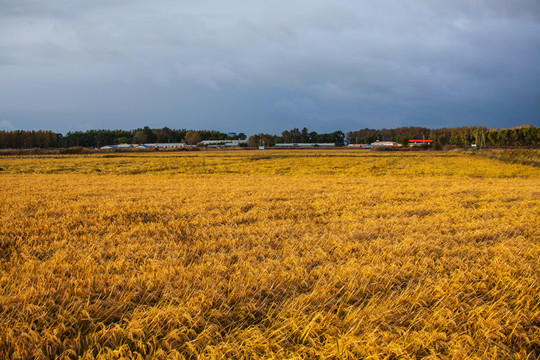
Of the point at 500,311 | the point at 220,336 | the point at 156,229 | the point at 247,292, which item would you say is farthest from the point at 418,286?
the point at 156,229

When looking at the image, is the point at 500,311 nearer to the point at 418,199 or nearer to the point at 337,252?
the point at 337,252

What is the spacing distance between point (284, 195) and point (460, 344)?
33.1 feet

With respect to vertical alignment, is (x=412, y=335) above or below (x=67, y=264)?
below

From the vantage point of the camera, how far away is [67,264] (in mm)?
4801

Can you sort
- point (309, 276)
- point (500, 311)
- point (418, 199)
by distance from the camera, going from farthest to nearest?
point (418, 199) → point (309, 276) → point (500, 311)

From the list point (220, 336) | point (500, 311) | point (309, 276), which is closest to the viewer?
point (220, 336)

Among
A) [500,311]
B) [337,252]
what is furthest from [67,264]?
[500,311]

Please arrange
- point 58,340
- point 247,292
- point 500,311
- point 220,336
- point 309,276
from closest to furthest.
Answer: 1. point 58,340
2. point 220,336
3. point 500,311
4. point 247,292
5. point 309,276

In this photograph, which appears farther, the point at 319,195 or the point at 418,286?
the point at 319,195

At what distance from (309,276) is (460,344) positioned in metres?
1.99

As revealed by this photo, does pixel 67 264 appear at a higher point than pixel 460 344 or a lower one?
higher

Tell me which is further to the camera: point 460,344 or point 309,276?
point 309,276

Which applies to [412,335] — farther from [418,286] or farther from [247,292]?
[247,292]

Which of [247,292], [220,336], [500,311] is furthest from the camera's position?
[247,292]
